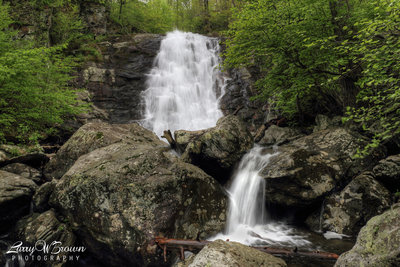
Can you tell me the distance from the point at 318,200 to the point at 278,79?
17.4 ft

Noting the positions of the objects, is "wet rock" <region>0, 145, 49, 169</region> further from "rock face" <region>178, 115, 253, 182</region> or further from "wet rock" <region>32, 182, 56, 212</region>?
"rock face" <region>178, 115, 253, 182</region>

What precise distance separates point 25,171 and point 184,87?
42.7ft

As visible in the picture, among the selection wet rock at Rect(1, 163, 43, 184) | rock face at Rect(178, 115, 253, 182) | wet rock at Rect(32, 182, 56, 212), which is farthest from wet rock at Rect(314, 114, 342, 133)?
wet rock at Rect(1, 163, 43, 184)

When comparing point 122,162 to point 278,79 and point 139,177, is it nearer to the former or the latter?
point 139,177

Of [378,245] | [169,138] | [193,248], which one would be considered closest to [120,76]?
[169,138]

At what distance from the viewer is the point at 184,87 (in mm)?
18375

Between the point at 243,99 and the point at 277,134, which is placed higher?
the point at 243,99

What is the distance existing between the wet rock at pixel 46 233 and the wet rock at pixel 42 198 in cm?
38

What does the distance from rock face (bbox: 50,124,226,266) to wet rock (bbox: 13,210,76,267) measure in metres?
0.28

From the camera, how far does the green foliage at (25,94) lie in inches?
306

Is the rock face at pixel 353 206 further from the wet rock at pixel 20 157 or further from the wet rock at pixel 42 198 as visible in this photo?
the wet rock at pixel 20 157

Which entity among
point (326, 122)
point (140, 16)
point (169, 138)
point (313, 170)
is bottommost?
point (313, 170)

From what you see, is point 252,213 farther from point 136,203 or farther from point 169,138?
point 169,138

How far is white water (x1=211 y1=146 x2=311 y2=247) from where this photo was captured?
5855 millimetres
